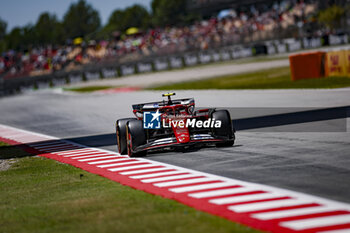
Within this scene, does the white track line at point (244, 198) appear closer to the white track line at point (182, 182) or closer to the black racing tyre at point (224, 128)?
the white track line at point (182, 182)

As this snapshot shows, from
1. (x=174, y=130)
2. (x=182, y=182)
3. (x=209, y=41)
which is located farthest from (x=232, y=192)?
(x=209, y=41)

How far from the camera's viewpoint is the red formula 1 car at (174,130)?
12320 millimetres

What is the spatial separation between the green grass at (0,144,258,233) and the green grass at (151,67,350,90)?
17.3 meters

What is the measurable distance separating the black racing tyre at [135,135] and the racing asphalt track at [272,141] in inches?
17.0

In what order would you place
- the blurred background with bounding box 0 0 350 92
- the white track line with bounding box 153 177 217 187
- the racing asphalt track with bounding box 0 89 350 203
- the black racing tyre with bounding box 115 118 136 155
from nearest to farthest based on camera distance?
the racing asphalt track with bounding box 0 89 350 203 → the white track line with bounding box 153 177 217 187 → the black racing tyre with bounding box 115 118 136 155 → the blurred background with bounding box 0 0 350 92

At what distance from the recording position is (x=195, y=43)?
6344cm

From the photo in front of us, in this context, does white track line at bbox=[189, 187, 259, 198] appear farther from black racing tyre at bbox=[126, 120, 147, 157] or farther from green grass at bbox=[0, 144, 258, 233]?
black racing tyre at bbox=[126, 120, 147, 157]

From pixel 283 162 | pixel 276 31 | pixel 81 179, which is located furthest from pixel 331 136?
pixel 276 31

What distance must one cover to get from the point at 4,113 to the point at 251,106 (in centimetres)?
1653

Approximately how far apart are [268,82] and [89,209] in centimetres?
2546

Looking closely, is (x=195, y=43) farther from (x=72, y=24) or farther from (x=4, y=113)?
(x=72, y=24)

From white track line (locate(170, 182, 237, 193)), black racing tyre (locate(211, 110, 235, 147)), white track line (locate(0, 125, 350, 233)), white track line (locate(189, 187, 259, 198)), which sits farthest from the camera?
black racing tyre (locate(211, 110, 235, 147))

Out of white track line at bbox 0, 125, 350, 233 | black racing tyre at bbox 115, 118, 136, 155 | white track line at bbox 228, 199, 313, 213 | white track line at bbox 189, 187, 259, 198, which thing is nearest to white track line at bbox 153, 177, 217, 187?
white track line at bbox 0, 125, 350, 233

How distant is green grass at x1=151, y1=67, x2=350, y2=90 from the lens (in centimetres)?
2704
